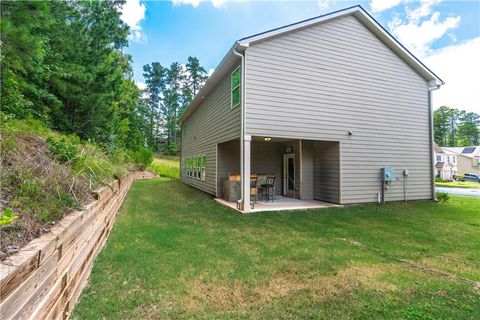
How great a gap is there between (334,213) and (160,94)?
39.8 m

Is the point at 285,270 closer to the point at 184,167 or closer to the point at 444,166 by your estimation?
the point at 184,167

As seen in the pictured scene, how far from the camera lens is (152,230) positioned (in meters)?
5.38

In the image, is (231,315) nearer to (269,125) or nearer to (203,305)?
(203,305)

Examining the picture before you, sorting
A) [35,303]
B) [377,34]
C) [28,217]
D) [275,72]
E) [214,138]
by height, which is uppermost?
[377,34]

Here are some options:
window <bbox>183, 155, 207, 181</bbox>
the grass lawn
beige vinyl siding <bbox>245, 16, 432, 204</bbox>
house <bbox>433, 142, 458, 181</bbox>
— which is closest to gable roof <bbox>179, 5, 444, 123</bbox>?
beige vinyl siding <bbox>245, 16, 432, 204</bbox>

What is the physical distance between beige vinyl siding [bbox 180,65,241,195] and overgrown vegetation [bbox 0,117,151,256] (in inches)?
204

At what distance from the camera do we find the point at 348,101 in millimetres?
8914

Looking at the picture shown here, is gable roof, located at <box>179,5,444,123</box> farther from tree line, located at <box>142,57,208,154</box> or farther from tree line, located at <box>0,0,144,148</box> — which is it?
tree line, located at <box>142,57,208,154</box>

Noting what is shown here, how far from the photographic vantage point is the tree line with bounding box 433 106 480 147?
173 feet

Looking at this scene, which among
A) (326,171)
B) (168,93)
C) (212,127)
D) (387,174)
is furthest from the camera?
(168,93)

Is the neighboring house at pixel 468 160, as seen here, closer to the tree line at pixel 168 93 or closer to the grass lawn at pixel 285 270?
the tree line at pixel 168 93

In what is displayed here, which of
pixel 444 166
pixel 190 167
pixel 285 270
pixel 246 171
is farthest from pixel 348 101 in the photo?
pixel 444 166

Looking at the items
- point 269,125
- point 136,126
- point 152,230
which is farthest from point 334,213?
point 136,126

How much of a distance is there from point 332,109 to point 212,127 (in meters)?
5.13
